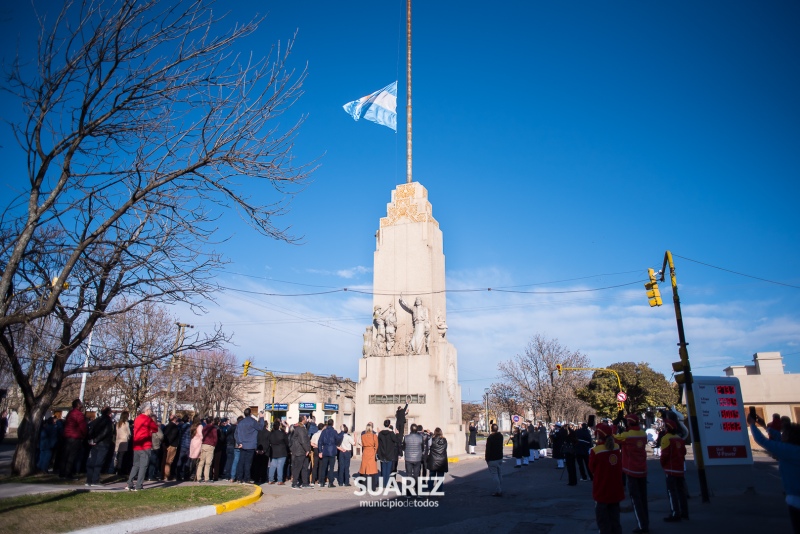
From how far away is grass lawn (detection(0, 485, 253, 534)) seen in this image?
7.58 meters

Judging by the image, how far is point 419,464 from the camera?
41.9 feet

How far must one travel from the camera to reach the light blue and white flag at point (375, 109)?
94.1 feet

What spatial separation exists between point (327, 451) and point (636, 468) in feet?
27.5

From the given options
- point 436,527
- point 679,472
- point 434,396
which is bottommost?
point 436,527

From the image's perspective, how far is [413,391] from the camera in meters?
25.5

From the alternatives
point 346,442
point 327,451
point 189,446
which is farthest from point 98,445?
point 346,442

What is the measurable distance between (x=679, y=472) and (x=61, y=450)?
596 inches

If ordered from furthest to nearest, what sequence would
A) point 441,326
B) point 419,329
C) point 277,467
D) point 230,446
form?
point 441,326 → point 419,329 → point 230,446 → point 277,467

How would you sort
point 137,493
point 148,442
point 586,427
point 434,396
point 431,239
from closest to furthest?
1. point 137,493
2. point 148,442
3. point 586,427
4. point 434,396
5. point 431,239

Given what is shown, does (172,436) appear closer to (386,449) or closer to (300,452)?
(300,452)

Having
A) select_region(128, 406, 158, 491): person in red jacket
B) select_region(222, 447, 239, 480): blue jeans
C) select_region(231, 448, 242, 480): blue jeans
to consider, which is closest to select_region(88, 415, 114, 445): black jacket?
select_region(128, 406, 158, 491): person in red jacket

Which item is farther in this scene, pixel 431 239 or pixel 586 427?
pixel 431 239

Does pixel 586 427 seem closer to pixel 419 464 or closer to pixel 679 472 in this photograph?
pixel 419 464

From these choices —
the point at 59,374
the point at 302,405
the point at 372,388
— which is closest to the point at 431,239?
the point at 372,388
